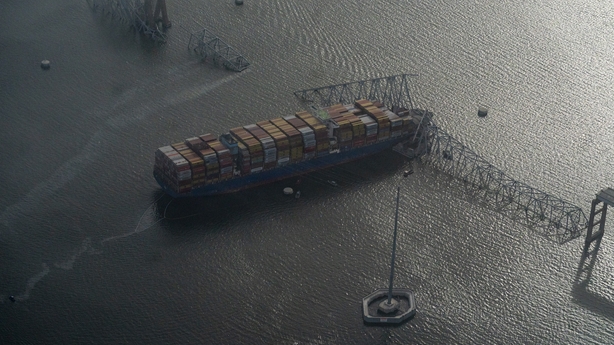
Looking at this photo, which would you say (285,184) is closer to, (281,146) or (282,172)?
(282,172)

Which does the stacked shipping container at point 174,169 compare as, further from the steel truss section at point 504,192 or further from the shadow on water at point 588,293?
the shadow on water at point 588,293

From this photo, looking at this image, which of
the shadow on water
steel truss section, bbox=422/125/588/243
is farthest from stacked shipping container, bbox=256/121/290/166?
the shadow on water

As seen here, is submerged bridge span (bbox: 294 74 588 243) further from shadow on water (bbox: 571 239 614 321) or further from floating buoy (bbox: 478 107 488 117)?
floating buoy (bbox: 478 107 488 117)

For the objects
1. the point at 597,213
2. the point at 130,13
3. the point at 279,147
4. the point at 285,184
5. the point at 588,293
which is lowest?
the point at 588,293

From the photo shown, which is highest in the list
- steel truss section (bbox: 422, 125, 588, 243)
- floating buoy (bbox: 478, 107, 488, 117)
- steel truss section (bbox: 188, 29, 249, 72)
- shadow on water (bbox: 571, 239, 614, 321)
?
steel truss section (bbox: 188, 29, 249, 72)

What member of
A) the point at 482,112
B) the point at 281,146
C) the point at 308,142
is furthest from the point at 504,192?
the point at 281,146

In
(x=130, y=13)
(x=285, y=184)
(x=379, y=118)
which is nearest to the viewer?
(x=285, y=184)

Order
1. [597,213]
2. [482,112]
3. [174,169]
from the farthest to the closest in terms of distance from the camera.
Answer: [482,112]
[174,169]
[597,213]
